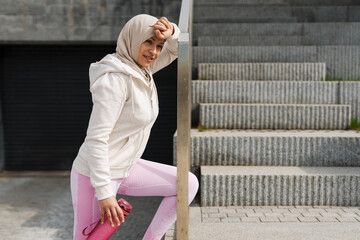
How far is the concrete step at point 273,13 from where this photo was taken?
6070 millimetres

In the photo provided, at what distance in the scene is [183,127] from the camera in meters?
2.00

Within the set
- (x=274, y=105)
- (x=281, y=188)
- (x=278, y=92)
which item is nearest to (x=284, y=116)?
(x=274, y=105)

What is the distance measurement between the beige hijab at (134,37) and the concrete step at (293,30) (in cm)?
382

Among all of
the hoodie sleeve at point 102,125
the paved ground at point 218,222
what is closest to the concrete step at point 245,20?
the paved ground at point 218,222

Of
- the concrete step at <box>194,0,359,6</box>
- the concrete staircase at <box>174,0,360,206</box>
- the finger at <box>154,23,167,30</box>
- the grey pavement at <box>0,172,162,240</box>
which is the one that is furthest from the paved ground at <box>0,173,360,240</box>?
the concrete step at <box>194,0,359,6</box>

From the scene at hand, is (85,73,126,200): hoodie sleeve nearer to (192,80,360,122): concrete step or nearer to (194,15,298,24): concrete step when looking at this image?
(192,80,360,122): concrete step

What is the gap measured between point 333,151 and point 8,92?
5.82 meters

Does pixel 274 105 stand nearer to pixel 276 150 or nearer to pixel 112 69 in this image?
pixel 276 150

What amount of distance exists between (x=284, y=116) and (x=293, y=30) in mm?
1988

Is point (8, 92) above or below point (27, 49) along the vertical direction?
below

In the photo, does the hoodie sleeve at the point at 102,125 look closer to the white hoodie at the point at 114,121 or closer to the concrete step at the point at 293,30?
the white hoodie at the point at 114,121

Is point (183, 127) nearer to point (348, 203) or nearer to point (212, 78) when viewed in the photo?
point (348, 203)

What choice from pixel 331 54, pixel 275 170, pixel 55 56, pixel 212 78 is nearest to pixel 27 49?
pixel 55 56

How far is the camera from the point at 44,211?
484 centimetres
